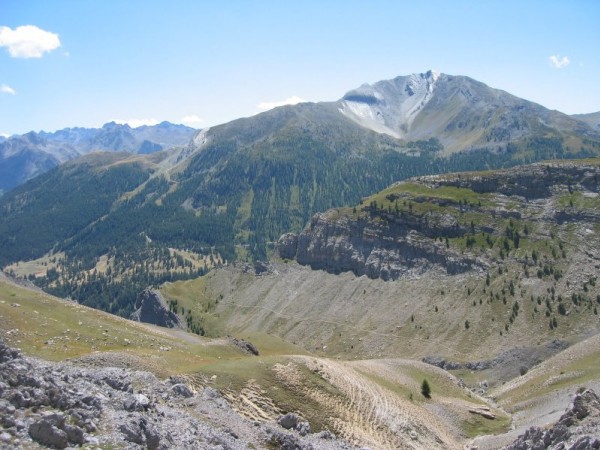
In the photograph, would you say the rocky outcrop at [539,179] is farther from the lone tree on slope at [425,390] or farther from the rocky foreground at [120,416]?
the rocky foreground at [120,416]

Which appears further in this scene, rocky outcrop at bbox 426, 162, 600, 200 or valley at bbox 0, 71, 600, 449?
rocky outcrop at bbox 426, 162, 600, 200

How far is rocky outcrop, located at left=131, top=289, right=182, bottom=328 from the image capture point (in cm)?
19025

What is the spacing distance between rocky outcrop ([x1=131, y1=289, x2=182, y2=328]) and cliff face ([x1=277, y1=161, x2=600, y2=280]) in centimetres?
5597

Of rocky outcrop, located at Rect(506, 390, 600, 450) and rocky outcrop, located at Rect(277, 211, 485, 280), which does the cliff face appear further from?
rocky outcrop, located at Rect(506, 390, 600, 450)

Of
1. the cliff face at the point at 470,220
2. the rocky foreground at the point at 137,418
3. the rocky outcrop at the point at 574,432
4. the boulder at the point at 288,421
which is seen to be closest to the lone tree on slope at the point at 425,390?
the rocky outcrop at the point at 574,432

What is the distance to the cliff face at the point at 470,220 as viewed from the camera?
163m

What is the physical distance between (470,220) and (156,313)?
10829 centimetres

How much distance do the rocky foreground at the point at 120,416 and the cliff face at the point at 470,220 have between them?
403 feet

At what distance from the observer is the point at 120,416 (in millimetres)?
34438

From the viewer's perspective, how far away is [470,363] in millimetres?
123750

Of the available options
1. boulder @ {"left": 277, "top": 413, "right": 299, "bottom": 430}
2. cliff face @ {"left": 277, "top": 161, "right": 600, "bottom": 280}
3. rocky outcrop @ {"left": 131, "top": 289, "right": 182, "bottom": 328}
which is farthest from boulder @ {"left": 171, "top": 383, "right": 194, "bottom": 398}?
rocky outcrop @ {"left": 131, "top": 289, "right": 182, "bottom": 328}

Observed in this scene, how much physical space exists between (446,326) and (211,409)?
107m

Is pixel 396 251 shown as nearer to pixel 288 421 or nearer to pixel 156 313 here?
pixel 156 313

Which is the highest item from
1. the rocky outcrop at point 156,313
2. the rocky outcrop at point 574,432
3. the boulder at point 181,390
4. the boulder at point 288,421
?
the boulder at point 181,390
